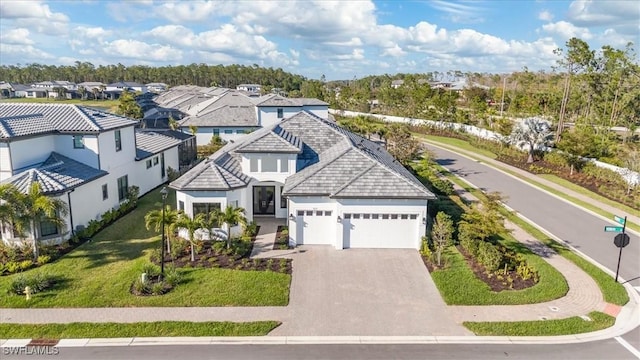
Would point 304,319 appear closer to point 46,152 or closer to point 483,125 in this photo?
point 46,152

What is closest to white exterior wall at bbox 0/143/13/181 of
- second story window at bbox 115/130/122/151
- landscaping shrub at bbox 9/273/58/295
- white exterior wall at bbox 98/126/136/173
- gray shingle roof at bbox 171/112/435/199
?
white exterior wall at bbox 98/126/136/173

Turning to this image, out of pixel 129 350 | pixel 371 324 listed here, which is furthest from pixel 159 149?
pixel 371 324

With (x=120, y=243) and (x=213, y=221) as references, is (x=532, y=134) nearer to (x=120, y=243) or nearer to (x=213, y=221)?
(x=213, y=221)

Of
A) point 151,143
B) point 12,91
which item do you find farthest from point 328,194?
point 12,91

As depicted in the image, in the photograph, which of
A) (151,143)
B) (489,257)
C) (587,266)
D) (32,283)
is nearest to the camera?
(32,283)

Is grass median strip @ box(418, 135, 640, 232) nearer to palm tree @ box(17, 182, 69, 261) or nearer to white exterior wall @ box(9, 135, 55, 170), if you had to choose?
palm tree @ box(17, 182, 69, 261)

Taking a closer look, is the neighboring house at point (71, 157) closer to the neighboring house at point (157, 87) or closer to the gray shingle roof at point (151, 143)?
the gray shingle roof at point (151, 143)
